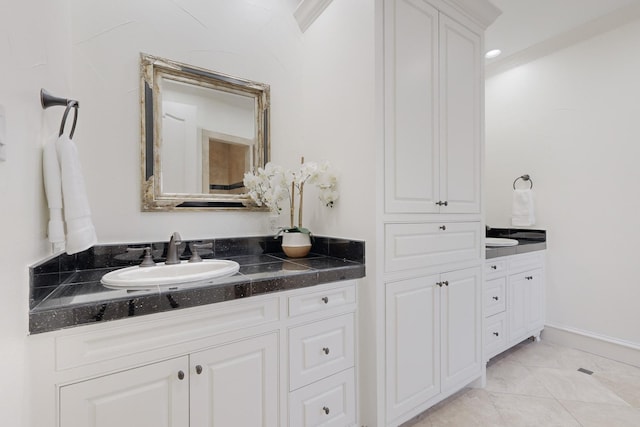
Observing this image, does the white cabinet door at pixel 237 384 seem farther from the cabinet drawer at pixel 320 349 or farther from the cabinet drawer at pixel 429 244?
the cabinet drawer at pixel 429 244

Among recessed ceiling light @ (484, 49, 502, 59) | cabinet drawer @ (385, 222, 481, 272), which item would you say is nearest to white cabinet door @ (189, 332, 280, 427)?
cabinet drawer @ (385, 222, 481, 272)

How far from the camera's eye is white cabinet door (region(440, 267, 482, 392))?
5.77 ft

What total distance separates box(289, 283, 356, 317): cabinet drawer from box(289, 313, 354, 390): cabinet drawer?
0.06 m

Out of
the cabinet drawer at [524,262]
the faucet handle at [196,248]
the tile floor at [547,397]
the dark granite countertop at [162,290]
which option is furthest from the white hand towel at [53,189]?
the cabinet drawer at [524,262]

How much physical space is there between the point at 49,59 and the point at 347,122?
4.03 ft

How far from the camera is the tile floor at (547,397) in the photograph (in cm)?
169

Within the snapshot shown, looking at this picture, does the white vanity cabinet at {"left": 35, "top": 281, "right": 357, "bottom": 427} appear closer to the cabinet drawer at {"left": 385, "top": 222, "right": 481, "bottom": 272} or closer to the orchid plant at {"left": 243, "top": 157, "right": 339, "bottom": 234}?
the cabinet drawer at {"left": 385, "top": 222, "right": 481, "bottom": 272}

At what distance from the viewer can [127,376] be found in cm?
95

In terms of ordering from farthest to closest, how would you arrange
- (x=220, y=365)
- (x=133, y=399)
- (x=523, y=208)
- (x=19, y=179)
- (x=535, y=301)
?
(x=523, y=208) → (x=535, y=301) → (x=220, y=365) → (x=133, y=399) → (x=19, y=179)

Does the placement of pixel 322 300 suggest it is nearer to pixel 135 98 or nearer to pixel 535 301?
pixel 135 98

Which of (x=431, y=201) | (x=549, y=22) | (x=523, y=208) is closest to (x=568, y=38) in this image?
(x=549, y=22)

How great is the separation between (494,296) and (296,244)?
158 cm

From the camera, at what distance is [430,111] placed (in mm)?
1690

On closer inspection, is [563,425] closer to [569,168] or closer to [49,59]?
[569,168]
